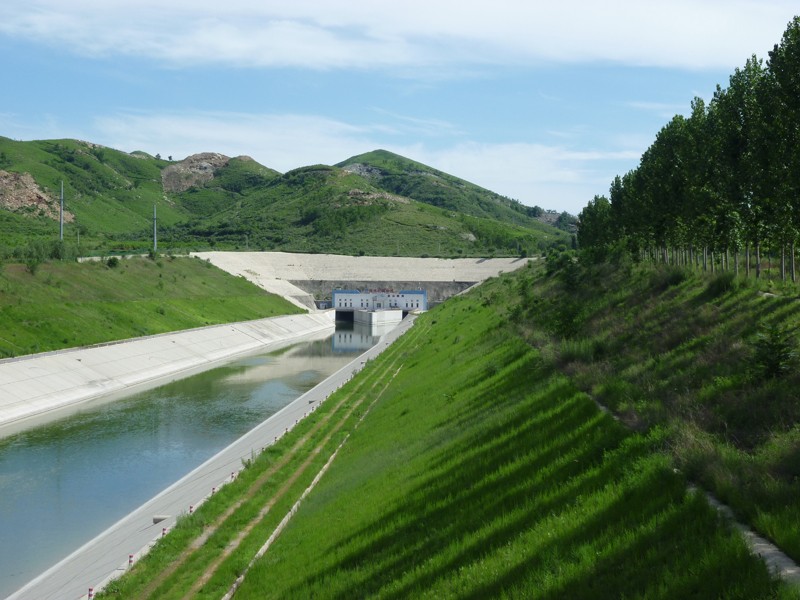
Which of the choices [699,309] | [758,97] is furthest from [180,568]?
[758,97]

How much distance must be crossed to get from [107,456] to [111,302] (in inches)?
1900

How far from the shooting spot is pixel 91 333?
6744 centimetres

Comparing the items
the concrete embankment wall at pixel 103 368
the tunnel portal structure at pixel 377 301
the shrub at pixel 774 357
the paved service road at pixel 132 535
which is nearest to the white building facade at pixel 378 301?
the tunnel portal structure at pixel 377 301

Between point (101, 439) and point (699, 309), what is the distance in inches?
1191

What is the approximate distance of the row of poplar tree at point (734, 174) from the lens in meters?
32.8

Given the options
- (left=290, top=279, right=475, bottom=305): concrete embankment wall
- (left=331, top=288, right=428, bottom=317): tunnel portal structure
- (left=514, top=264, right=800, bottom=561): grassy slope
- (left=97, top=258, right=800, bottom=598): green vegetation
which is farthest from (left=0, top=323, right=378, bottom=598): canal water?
(left=290, top=279, right=475, bottom=305): concrete embankment wall

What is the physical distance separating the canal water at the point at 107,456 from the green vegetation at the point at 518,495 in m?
5.71

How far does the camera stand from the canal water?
84.2ft

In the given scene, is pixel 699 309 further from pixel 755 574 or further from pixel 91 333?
pixel 91 333

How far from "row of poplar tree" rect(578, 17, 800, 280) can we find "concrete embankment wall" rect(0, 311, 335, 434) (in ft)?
135

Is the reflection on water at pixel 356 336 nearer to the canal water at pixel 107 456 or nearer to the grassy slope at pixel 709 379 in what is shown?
the canal water at pixel 107 456

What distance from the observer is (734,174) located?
41156 mm

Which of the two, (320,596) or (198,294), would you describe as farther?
(198,294)

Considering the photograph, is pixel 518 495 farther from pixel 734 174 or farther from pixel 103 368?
pixel 103 368
